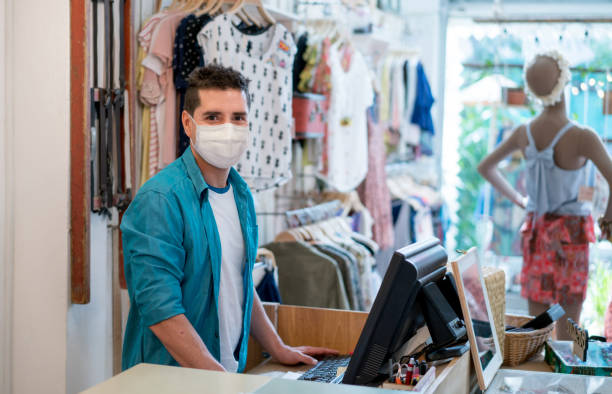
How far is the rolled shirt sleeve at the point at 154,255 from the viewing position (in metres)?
2.01

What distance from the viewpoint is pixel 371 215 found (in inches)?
225

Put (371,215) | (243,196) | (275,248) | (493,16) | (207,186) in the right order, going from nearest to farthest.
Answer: (207,186), (243,196), (275,248), (371,215), (493,16)

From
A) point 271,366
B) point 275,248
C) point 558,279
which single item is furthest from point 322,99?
point 271,366

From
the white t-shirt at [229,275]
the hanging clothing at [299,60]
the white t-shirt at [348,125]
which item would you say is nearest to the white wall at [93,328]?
the white t-shirt at [229,275]

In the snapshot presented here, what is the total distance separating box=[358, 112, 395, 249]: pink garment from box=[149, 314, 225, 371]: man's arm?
12.3 ft

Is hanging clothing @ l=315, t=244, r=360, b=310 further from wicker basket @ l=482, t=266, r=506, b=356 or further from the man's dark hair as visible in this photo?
the man's dark hair

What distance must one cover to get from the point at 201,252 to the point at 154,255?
0.19 meters

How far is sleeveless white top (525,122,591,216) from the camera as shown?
13.8 feet

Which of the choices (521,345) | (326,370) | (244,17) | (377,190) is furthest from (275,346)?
(377,190)

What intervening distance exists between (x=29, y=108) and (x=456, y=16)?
217 inches

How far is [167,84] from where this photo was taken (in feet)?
11.0

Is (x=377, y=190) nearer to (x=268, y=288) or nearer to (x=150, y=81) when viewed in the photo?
(x=268, y=288)

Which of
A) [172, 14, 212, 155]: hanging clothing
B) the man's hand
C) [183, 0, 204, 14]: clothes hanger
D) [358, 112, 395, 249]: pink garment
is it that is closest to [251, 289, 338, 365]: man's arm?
the man's hand

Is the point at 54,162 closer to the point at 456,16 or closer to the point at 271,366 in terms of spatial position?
the point at 271,366
